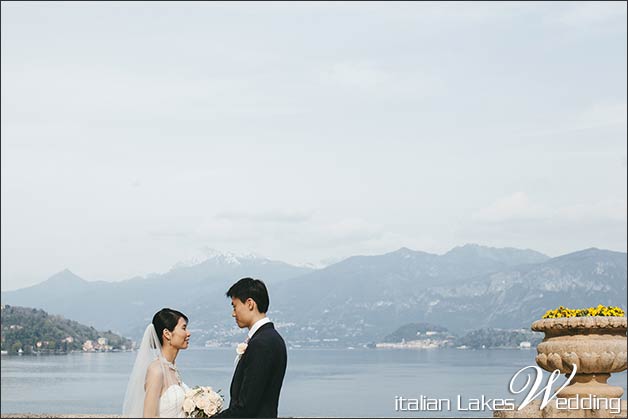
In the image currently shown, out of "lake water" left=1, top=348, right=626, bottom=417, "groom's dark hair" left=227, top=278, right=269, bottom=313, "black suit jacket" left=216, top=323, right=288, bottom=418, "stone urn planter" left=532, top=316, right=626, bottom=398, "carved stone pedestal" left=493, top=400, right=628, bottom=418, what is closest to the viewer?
"black suit jacket" left=216, top=323, right=288, bottom=418

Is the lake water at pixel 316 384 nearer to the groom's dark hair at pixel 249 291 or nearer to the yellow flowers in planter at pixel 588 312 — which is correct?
the yellow flowers in planter at pixel 588 312

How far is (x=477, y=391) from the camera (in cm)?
10400

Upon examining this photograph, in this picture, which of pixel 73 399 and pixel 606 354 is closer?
pixel 606 354

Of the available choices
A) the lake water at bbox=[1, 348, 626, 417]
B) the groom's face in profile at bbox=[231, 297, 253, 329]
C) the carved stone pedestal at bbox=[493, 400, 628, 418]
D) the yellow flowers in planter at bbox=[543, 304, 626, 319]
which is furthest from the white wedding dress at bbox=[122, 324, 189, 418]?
the lake water at bbox=[1, 348, 626, 417]

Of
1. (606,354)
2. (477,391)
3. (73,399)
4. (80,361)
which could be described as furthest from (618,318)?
(80,361)

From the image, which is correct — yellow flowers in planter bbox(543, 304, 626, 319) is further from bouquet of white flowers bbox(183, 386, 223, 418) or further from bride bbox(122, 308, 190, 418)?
bride bbox(122, 308, 190, 418)

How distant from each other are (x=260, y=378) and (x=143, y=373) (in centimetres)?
112

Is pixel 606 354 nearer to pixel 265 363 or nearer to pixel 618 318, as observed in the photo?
pixel 618 318

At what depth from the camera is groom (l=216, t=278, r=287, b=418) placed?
525 centimetres

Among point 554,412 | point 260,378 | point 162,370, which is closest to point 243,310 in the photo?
point 260,378

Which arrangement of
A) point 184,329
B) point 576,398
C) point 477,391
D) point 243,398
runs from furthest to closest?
point 477,391 → point 576,398 → point 184,329 → point 243,398

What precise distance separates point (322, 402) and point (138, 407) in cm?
8809

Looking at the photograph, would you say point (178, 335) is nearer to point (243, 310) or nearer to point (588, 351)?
point (243, 310)

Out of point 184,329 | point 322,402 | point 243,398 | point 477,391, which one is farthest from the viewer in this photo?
point 477,391
